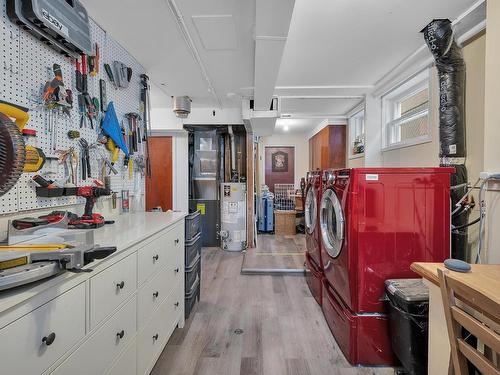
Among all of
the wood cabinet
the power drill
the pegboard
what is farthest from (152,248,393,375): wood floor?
the wood cabinet

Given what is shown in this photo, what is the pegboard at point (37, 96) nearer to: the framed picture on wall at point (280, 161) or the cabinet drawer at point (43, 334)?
the cabinet drawer at point (43, 334)

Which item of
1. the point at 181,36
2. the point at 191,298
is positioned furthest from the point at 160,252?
the point at 181,36

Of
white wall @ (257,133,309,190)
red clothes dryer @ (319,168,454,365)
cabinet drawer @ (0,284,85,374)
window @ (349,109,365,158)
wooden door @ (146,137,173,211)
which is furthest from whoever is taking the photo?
white wall @ (257,133,309,190)

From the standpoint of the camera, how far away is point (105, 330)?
102 cm

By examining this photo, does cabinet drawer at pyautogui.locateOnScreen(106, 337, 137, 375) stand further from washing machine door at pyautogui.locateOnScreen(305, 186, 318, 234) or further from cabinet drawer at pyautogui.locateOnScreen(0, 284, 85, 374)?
washing machine door at pyautogui.locateOnScreen(305, 186, 318, 234)

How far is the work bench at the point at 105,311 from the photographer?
26.3 inches

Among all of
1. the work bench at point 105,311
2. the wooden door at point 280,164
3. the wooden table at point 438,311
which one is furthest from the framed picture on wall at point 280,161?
the wooden table at point 438,311

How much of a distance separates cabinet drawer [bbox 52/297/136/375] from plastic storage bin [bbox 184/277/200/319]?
3.21ft

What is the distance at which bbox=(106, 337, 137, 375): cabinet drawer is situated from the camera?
111 cm

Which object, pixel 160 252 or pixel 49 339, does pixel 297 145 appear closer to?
pixel 160 252

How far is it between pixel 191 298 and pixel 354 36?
263cm

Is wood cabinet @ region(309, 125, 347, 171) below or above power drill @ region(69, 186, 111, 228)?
above

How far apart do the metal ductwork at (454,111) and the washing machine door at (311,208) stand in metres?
1.13

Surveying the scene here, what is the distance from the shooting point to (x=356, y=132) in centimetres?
458
